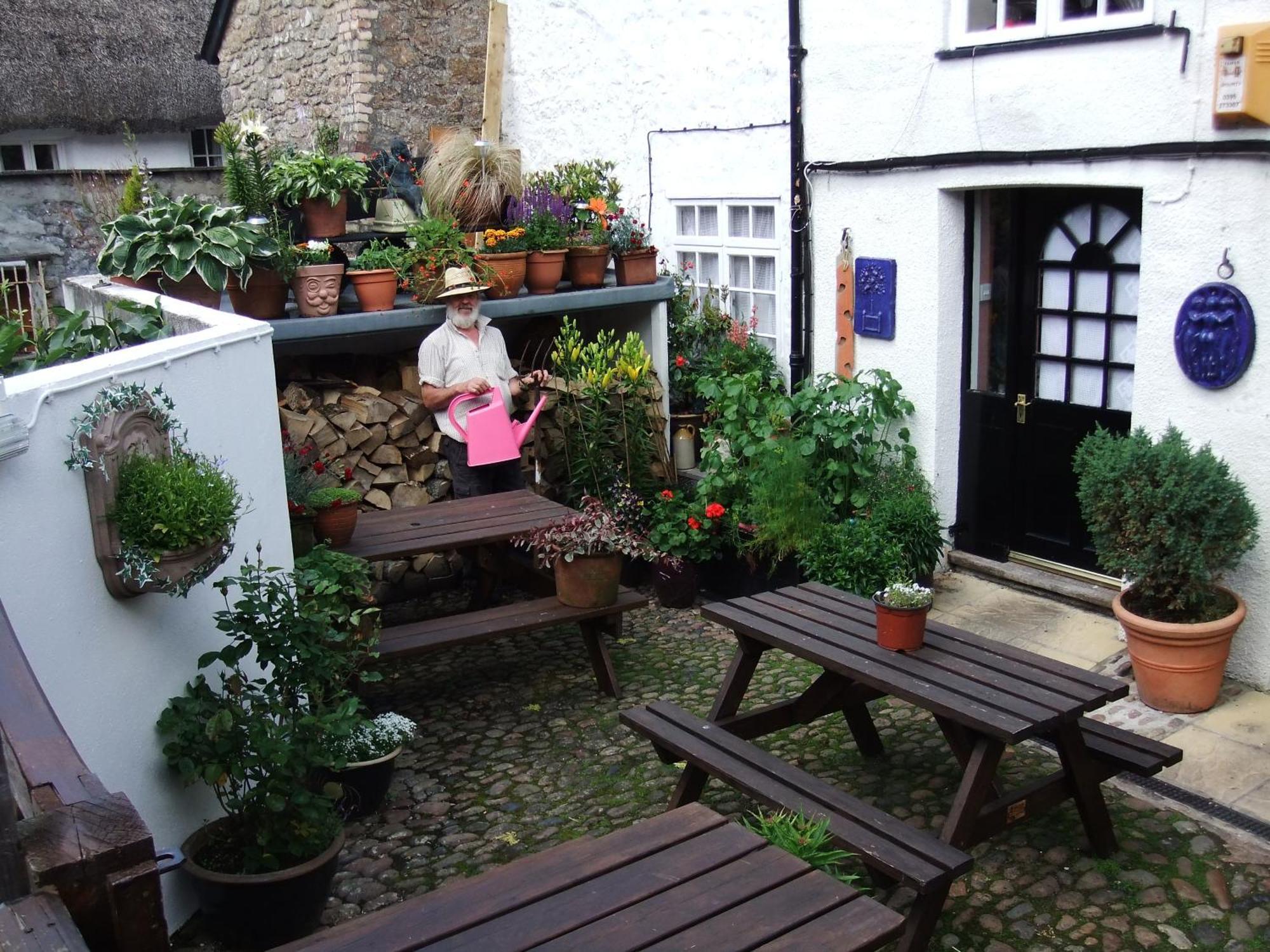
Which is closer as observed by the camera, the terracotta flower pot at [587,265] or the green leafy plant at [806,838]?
the green leafy plant at [806,838]

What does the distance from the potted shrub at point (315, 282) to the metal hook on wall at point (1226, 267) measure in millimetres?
4784

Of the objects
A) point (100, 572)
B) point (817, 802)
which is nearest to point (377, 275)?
point (100, 572)

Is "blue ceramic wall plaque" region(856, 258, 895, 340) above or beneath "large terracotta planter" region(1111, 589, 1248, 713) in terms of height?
above

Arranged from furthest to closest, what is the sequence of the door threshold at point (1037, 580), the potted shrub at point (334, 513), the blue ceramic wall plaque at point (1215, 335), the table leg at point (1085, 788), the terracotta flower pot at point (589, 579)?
the door threshold at point (1037, 580)
the terracotta flower pot at point (589, 579)
the potted shrub at point (334, 513)
the blue ceramic wall plaque at point (1215, 335)
the table leg at point (1085, 788)

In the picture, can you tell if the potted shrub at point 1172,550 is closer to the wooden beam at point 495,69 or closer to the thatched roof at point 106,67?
the wooden beam at point 495,69

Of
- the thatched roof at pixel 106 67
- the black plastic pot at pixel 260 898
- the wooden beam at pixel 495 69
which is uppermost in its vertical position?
the thatched roof at pixel 106 67

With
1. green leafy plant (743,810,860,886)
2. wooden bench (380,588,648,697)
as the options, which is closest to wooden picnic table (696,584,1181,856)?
green leafy plant (743,810,860,886)

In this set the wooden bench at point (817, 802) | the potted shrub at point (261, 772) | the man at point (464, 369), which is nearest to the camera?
the wooden bench at point (817, 802)

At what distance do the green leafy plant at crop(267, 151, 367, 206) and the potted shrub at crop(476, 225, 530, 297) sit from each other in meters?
0.98

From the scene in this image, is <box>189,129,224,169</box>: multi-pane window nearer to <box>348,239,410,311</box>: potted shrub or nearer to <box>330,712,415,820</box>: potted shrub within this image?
<box>348,239,410,311</box>: potted shrub

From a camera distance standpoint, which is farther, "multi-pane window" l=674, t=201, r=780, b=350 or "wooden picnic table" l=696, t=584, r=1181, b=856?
"multi-pane window" l=674, t=201, r=780, b=350

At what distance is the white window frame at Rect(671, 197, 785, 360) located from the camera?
26.0ft

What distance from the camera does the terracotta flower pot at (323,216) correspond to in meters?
7.57

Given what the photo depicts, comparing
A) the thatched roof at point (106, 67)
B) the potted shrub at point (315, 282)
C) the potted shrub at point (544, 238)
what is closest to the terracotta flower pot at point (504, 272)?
the potted shrub at point (544, 238)
